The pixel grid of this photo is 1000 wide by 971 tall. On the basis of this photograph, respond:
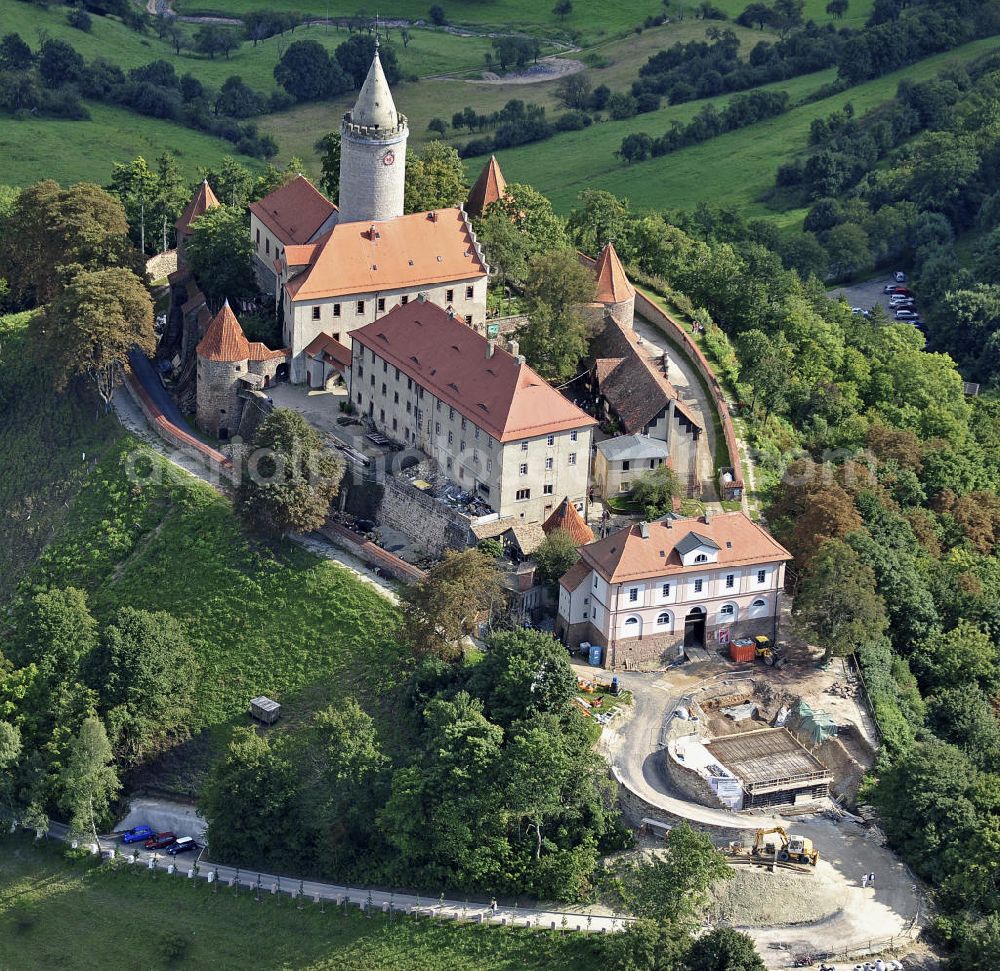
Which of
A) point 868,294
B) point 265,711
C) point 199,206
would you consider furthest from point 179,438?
point 868,294

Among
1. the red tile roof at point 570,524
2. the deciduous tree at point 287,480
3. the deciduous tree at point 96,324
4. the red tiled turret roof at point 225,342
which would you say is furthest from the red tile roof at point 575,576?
the deciduous tree at point 96,324

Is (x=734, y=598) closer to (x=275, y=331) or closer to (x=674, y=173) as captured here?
(x=275, y=331)

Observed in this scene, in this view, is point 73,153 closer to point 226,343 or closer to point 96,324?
point 96,324

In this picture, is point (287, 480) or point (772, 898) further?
point (287, 480)

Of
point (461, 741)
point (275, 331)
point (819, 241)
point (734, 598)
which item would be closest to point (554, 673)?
point (461, 741)

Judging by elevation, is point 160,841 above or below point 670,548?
below

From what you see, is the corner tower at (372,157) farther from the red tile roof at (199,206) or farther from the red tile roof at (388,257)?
the red tile roof at (199,206)

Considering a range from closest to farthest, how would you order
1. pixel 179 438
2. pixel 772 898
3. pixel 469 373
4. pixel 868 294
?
pixel 772 898 < pixel 469 373 < pixel 179 438 < pixel 868 294
